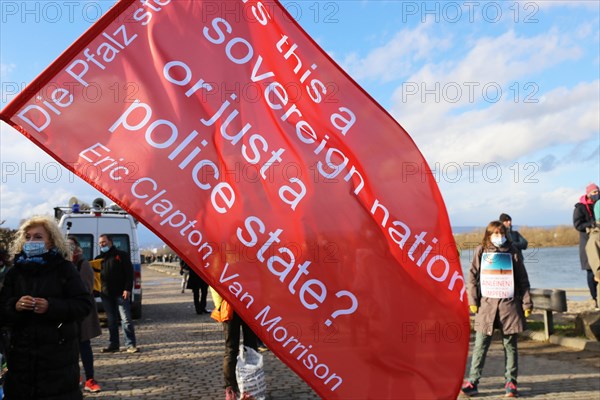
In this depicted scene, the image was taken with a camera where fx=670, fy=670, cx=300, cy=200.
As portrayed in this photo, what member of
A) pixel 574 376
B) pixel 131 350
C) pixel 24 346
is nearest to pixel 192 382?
pixel 131 350

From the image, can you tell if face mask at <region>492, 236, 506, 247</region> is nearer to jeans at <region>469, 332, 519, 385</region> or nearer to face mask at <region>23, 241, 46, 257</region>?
jeans at <region>469, 332, 519, 385</region>

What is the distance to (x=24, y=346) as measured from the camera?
434 centimetres

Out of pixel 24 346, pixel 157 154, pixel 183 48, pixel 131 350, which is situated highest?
pixel 183 48

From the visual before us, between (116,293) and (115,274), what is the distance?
1.01 feet

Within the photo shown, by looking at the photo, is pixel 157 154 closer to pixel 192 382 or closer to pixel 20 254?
pixel 20 254

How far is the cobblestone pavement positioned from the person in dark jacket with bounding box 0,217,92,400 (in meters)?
2.92

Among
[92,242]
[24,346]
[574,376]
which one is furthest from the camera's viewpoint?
[92,242]

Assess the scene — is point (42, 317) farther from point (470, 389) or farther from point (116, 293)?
point (116, 293)

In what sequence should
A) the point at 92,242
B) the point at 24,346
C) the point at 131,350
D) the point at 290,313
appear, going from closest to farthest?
the point at 290,313, the point at 24,346, the point at 131,350, the point at 92,242

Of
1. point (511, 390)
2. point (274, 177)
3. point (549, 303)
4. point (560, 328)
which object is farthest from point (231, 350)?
point (560, 328)

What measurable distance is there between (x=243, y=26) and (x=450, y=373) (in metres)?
2.08

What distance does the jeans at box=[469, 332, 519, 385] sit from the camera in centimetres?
711

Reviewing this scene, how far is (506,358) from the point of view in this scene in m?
7.21

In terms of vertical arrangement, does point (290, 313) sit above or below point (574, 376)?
above
